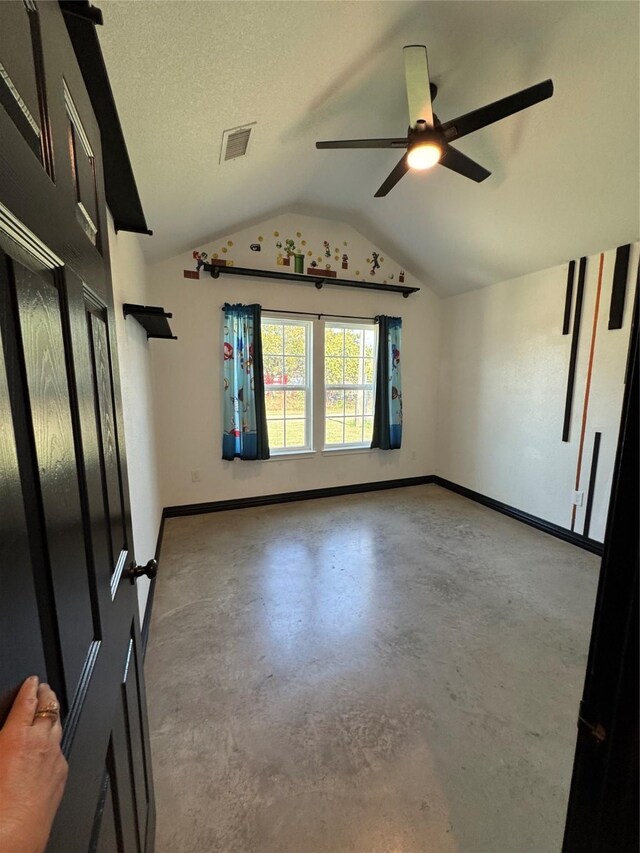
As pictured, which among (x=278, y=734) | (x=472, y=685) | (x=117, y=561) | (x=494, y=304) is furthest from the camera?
(x=494, y=304)

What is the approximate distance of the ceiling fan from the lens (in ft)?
5.10

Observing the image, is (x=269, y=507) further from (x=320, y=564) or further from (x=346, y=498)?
(x=320, y=564)

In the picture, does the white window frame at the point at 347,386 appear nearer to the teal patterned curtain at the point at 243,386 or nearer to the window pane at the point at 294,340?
→ the window pane at the point at 294,340

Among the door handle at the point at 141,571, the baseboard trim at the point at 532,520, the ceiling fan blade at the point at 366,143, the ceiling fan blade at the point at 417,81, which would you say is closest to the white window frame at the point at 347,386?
the baseboard trim at the point at 532,520

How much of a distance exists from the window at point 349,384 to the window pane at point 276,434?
1.72ft

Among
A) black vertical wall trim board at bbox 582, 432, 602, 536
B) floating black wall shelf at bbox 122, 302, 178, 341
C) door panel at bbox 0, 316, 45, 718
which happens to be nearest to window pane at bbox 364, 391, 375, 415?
black vertical wall trim board at bbox 582, 432, 602, 536

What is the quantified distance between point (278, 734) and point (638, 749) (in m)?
1.36

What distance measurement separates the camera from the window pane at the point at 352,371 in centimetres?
419

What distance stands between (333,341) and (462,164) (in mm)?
2240

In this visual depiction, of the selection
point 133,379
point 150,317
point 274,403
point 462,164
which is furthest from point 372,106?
point 274,403

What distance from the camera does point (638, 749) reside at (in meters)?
0.52

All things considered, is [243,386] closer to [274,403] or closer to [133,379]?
[274,403]

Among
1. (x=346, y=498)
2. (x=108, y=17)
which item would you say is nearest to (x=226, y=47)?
(x=108, y=17)

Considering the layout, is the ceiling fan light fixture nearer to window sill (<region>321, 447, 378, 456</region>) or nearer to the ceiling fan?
the ceiling fan
